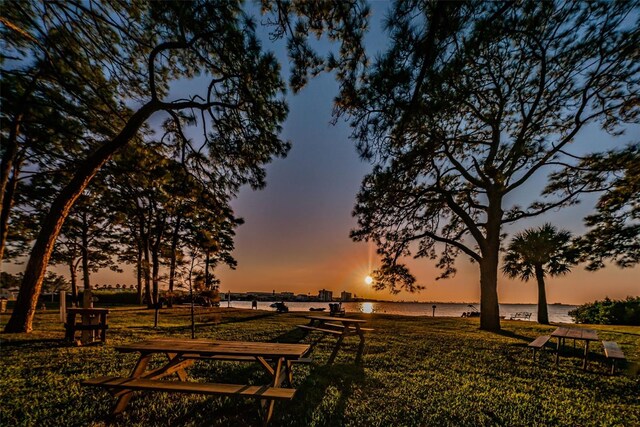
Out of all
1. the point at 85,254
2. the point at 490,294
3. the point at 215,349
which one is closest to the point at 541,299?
the point at 490,294

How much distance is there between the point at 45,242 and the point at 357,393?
10343mm

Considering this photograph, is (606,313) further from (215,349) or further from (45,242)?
(45,242)

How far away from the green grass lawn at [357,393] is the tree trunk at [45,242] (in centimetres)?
160

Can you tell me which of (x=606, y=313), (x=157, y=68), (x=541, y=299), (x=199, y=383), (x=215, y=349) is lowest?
(x=606, y=313)

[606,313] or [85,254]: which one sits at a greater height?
[85,254]

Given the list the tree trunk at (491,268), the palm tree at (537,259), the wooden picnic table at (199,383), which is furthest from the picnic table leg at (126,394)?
the palm tree at (537,259)

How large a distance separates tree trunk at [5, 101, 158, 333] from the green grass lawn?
1.60m

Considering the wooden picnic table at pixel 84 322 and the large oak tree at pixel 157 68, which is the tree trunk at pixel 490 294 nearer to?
the large oak tree at pixel 157 68

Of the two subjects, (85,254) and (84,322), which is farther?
(85,254)

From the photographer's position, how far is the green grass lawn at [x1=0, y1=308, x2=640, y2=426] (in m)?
3.48

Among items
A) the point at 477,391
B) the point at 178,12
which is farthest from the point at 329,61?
the point at 477,391

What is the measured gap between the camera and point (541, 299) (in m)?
22.1

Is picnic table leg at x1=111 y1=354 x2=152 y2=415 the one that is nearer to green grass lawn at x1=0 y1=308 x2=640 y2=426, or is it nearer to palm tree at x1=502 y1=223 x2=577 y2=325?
green grass lawn at x1=0 y1=308 x2=640 y2=426

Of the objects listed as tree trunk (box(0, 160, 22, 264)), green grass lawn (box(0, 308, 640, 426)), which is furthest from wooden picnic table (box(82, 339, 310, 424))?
tree trunk (box(0, 160, 22, 264))
